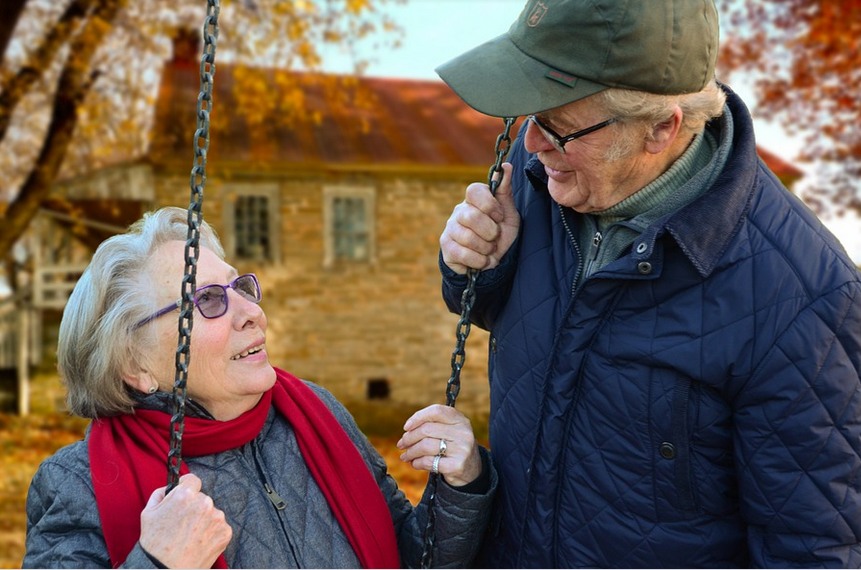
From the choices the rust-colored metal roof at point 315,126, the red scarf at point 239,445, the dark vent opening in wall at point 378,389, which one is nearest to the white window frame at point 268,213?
the rust-colored metal roof at point 315,126

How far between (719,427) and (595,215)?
1.94ft

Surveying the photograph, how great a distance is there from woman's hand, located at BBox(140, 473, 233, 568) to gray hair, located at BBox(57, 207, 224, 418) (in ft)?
1.15

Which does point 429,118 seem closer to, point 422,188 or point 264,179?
point 422,188

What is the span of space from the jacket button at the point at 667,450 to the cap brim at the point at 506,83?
2.64 feet

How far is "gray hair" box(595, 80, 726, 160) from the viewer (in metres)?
1.77

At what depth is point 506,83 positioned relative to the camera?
5.96ft

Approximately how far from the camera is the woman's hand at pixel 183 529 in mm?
1769

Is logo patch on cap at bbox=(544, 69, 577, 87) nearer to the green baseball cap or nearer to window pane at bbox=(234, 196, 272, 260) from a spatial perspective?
the green baseball cap

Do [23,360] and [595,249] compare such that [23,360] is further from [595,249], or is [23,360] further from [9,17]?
[595,249]

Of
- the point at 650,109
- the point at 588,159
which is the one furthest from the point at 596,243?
the point at 650,109

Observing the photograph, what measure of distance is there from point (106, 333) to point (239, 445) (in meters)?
0.44

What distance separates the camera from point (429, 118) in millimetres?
15438

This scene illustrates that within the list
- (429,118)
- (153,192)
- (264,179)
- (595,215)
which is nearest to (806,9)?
(429,118)

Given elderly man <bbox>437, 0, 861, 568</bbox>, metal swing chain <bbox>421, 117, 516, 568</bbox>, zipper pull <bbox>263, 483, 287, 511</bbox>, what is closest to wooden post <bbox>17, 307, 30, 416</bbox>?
zipper pull <bbox>263, 483, 287, 511</bbox>
